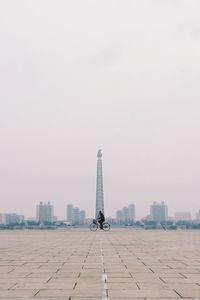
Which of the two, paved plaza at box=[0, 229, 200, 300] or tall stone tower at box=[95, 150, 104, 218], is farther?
tall stone tower at box=[95, 150, 104, 218]

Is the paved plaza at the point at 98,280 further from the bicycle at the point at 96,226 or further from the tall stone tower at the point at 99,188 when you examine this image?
the tall stone tower at the point at 99,188

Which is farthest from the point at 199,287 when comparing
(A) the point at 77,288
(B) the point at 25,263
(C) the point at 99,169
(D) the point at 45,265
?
(C) the point at 99,169

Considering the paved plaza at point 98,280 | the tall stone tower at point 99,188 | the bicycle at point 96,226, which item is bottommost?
the paved plaza at point 98,280

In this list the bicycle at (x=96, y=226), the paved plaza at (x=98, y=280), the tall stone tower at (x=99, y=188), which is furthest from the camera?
the tall stone tower at (x=99, y=188)

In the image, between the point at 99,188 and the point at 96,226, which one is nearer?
the point at 96,226

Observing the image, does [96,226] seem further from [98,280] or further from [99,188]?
[99,188]

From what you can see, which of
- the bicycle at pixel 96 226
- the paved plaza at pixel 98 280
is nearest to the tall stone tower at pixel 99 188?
the bicycle at pixel 96 226

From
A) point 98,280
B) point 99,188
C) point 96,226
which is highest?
point 99,188

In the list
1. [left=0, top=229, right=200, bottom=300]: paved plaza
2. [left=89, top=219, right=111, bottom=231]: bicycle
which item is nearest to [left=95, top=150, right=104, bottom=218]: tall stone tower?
[left=89, top=219, right=111, bottom=231]: bicycle

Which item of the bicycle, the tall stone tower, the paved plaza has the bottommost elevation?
the paved plaza

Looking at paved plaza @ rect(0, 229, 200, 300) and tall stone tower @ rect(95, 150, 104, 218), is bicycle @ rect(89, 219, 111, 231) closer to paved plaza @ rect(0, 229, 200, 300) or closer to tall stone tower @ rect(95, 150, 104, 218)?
paved plaza @ rect(0, 229, 200, 300)

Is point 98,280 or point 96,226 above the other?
point 96,226

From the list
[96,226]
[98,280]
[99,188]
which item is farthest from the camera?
[99,188]

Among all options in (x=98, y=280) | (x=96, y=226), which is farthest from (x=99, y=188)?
(x=98, y=280)
